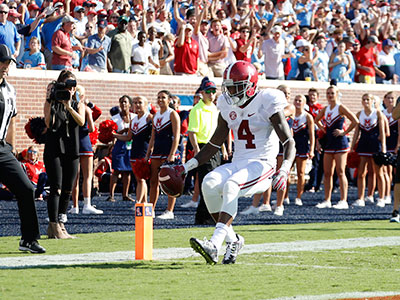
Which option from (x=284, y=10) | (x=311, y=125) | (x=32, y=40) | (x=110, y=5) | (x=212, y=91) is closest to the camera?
(x=212, y=91)

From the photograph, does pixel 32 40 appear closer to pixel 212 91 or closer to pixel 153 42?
pixel 153 42

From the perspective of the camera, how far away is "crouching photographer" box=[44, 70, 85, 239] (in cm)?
→ 972

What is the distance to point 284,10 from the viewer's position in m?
24.7

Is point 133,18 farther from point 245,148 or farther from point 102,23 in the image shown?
point 245,148

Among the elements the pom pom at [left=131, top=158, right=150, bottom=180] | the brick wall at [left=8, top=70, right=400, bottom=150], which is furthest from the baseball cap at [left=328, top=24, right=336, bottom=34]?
the pom pom at [left=131, top=158, right=150, bottom=180]

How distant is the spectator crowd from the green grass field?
8880 millimetres

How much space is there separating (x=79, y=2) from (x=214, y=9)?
4018 millimetres

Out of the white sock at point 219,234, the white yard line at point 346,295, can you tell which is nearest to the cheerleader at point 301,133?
the white sock at point 219,234

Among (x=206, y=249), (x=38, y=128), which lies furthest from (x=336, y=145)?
(x=206, y=249)

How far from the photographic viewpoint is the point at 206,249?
7.27 meters

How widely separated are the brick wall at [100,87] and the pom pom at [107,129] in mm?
2918

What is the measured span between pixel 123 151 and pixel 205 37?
4.92 m

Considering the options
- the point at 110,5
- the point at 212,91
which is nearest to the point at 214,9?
the point at 110,5

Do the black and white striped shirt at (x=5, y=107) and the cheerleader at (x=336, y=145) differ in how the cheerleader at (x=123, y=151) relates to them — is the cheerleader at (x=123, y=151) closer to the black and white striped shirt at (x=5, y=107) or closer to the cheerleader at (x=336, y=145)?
the cheerleader at (x=336, y=145)
